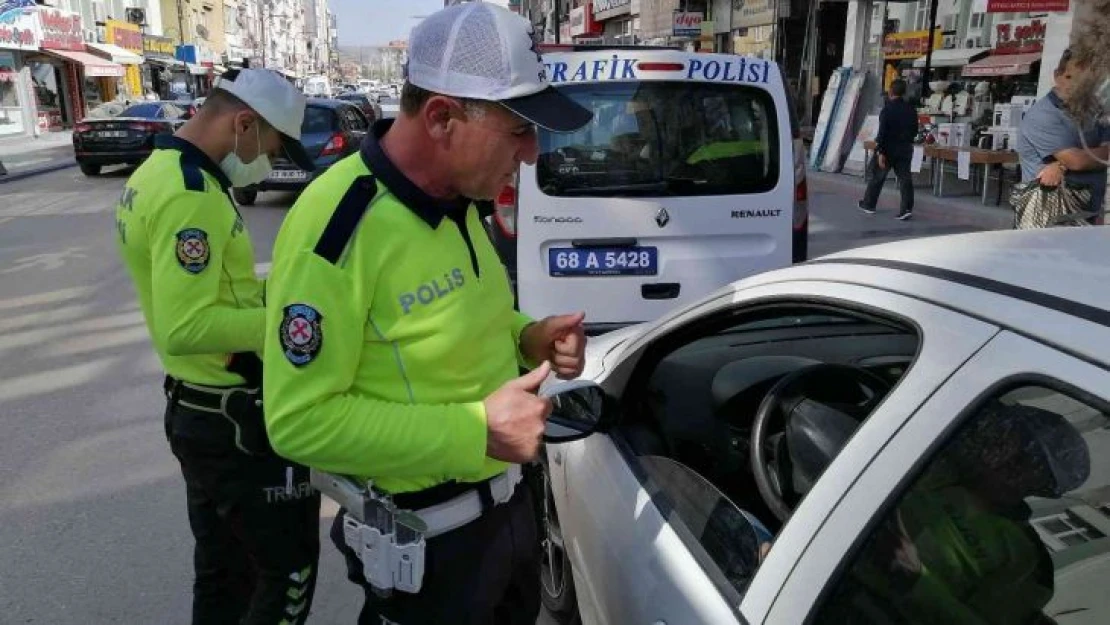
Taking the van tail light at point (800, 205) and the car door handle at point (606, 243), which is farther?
the van tail light at point (800, 205)

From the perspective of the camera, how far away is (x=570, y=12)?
4853cm

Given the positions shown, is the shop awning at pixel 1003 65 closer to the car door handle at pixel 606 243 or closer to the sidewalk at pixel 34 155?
the car door handle at pixel 606 243

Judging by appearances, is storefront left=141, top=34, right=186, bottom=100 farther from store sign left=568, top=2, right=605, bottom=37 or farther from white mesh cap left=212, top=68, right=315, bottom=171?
white mesh cap left=212, top=68, right=315, bottom=171

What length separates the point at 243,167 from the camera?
2484 millimetres

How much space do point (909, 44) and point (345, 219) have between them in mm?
18259

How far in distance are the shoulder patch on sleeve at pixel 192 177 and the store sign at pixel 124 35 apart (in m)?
43.7

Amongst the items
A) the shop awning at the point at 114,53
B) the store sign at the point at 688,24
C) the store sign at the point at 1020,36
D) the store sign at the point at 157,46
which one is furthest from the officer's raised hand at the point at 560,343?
the store sign at the point at 157,46

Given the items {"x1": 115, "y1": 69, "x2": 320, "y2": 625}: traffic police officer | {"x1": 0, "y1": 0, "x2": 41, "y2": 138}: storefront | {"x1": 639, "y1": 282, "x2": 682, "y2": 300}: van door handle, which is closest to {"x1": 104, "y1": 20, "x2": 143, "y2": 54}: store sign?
{"x1": 0, "y1": 0, "x2": 41, "y2": 138}: storefront

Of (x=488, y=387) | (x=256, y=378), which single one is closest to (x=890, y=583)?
(x=488, y=387)

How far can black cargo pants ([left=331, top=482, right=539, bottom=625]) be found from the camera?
1.71 m

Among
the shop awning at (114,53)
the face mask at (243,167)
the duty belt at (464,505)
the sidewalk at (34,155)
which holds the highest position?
the shop awning at (114,53)

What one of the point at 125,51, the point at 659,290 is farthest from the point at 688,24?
the point at 125,51

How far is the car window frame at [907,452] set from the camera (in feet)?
3.70

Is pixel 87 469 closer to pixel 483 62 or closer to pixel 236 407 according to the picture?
pixel 236 407
